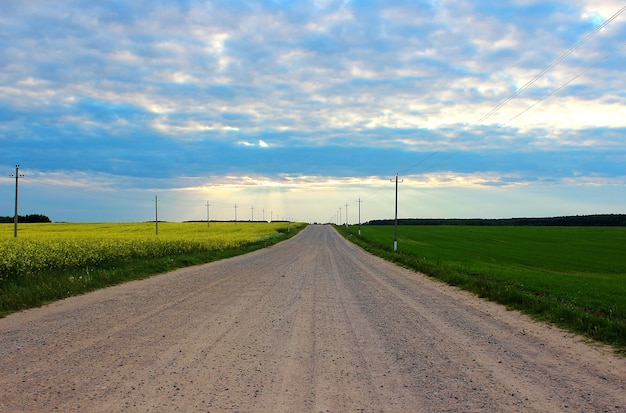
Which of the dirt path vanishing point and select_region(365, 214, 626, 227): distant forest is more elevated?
select_region(365, 214, 626, 227): distant forest

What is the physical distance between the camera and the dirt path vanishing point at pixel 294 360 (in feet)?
17.0

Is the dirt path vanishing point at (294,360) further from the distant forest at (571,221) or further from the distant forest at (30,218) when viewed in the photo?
the distant forest at (571,221)

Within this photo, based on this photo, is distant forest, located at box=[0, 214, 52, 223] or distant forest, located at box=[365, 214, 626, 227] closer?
distant forest, located at box=[0, 214, 52, 223]

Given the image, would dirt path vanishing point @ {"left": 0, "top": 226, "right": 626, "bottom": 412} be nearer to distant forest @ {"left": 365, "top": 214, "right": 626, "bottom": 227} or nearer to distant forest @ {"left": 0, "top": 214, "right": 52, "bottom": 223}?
distant forest @ {"left": 0, "top": 214, "right": 52, "bottom": 223}

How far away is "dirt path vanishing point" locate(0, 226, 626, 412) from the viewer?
17.0 ft

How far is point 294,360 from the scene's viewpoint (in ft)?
22.4

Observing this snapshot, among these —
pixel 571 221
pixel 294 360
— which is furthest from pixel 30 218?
pixel 571 221

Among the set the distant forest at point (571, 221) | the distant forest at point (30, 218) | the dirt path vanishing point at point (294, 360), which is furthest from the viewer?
the distant forest at point (571, 221)

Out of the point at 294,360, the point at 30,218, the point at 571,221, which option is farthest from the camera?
the point at 571,221

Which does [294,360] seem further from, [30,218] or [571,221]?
[571,221]

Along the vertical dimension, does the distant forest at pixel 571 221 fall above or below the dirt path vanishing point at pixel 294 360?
above

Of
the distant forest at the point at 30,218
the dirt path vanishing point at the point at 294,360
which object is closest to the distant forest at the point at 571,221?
the distant forest at the point at 30,218

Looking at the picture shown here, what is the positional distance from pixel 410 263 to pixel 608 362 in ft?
60.5

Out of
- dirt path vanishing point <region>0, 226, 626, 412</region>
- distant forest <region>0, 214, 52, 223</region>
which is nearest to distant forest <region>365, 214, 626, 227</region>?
distant forest <region>0, 214, 52, 223</region>
